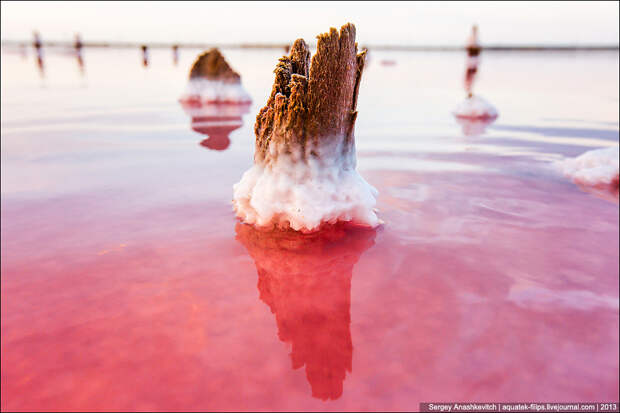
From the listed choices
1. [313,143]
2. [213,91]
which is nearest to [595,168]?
[313,143]

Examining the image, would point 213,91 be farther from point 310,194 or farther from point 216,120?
point 310,194

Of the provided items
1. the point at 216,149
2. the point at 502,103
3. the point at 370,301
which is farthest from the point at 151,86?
the point at 370,301

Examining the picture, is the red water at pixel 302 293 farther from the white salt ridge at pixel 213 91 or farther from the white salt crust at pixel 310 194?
the white salt ridge at pixel 213 91

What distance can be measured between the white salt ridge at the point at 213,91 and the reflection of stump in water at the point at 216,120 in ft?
0.56

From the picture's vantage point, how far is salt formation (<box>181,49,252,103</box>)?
10.1 meters

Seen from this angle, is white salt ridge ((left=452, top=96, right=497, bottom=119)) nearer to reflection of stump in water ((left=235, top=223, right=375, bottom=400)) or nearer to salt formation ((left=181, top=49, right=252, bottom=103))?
salt formation ((left=181, top=49, right=252, bottom=103))

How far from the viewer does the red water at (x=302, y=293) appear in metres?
1.53

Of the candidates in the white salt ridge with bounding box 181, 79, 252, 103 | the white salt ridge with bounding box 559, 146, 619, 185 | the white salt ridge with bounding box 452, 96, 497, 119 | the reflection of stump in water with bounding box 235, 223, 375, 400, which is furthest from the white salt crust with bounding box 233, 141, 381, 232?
the white salt ridge with bounding box 181, 79, 252, 103

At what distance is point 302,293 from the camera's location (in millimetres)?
2109

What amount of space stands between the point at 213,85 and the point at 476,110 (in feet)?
21.9

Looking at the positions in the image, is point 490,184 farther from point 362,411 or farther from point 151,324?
point 151,324

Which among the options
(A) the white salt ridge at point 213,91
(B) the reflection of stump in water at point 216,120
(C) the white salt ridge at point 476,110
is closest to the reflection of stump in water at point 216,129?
(B) the reflection of stump in water at point 216,120

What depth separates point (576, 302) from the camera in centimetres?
200

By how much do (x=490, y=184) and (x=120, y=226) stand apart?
353cm
